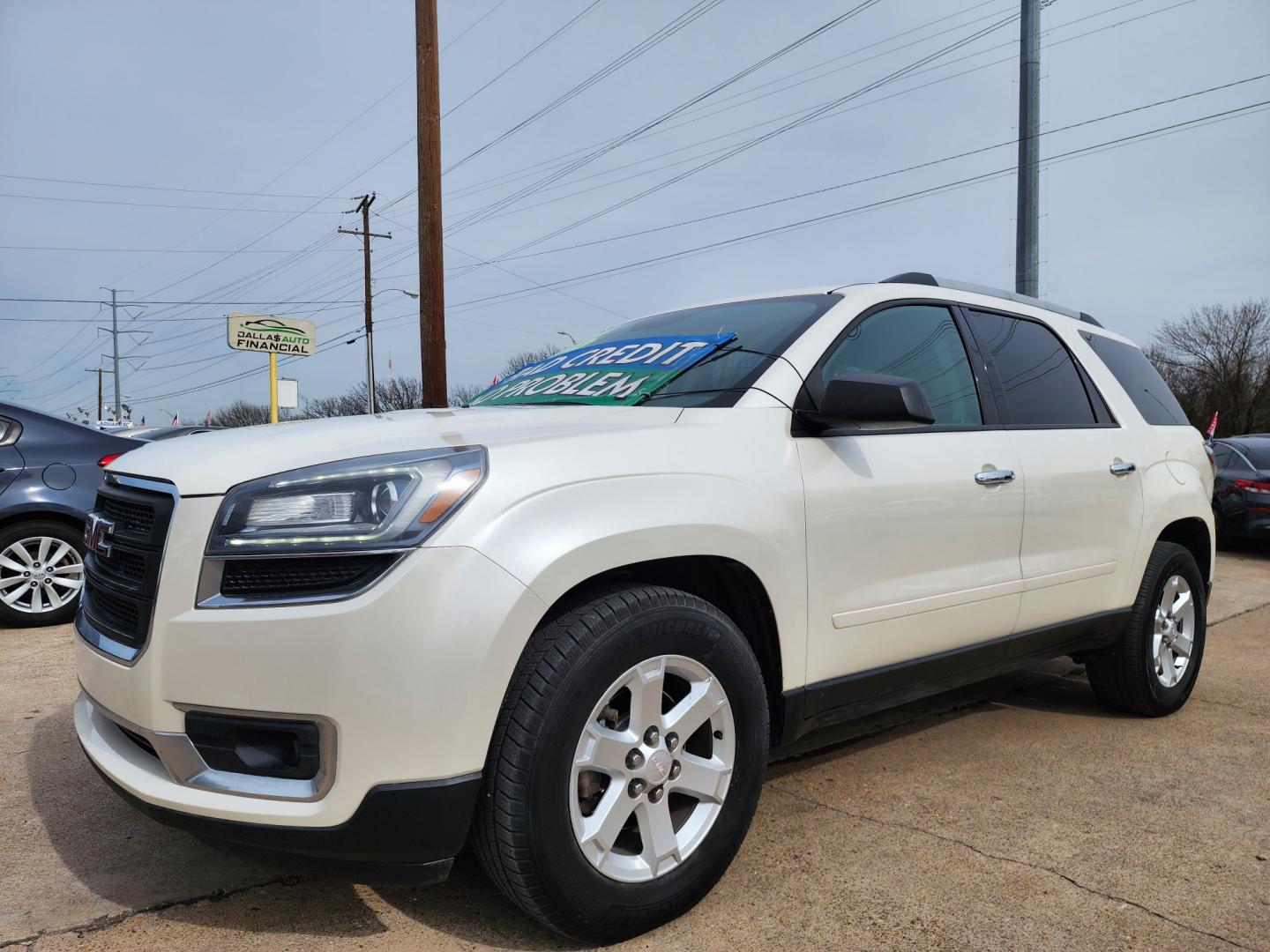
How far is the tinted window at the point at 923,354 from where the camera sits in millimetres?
3102

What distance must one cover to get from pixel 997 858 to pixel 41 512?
576 cm

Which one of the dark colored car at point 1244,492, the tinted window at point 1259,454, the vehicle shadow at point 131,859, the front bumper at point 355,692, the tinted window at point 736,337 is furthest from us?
the tinted window at point 1259,454

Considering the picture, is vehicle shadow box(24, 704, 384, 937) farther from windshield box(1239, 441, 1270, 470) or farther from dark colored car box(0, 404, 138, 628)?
windshield box(1239, 441, 1270, 470)

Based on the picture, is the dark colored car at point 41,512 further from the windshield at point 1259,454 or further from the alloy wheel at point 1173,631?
the windshield at point 1259,454

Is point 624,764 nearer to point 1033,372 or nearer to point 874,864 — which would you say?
point 874,864

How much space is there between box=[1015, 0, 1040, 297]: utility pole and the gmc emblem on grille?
11.0m

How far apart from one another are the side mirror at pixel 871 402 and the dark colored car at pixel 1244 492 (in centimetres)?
945

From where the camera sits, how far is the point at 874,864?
2.70m

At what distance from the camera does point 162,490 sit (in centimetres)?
217

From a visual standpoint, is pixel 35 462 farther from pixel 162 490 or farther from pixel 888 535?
pixel 888 535

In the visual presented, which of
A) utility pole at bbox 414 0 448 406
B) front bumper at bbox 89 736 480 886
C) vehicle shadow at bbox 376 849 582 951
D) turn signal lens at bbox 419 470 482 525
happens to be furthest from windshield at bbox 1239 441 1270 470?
front bumper at bbox 89 736 480 886

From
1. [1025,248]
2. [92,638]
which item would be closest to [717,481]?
[92,638]

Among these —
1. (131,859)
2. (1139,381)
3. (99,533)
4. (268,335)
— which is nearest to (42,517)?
(131,859)

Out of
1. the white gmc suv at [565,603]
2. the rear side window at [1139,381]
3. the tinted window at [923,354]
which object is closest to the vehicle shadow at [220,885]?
the white gmc suv at [565,603]
